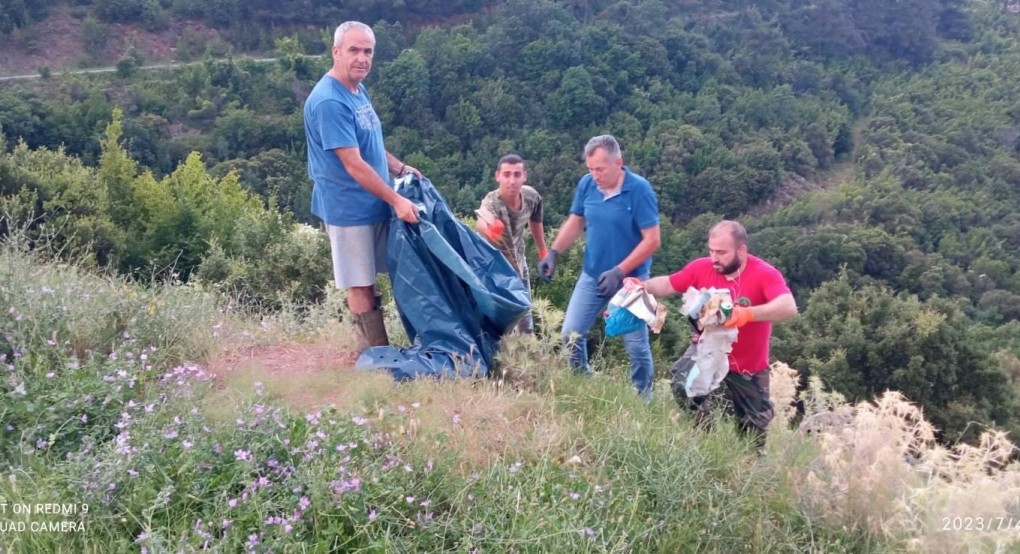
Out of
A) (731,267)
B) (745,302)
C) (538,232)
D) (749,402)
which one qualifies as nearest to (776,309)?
(745,302)

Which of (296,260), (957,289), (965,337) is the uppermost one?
(296,260)

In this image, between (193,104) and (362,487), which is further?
(193,104)

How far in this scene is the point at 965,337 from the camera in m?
13.5

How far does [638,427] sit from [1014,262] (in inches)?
1144

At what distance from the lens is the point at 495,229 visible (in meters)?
4.09

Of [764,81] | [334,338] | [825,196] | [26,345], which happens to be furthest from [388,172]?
[764,81]

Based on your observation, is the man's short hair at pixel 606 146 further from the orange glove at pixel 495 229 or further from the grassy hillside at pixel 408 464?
the grassy hillside at pixel 408 464

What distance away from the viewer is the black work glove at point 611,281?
3.87 metres

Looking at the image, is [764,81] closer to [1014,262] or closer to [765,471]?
[1014,262]

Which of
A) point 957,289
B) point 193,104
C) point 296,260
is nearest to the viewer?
point 296,260

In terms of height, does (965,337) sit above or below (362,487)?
below

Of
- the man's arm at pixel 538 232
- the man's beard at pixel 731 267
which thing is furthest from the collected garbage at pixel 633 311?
the man's arm at pixel 538 232

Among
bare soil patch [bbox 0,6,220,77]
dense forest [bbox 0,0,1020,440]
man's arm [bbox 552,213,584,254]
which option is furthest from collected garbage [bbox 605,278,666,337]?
bare soil patch [bbox 0,6,220,77]

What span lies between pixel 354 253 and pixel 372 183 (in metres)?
0.39
